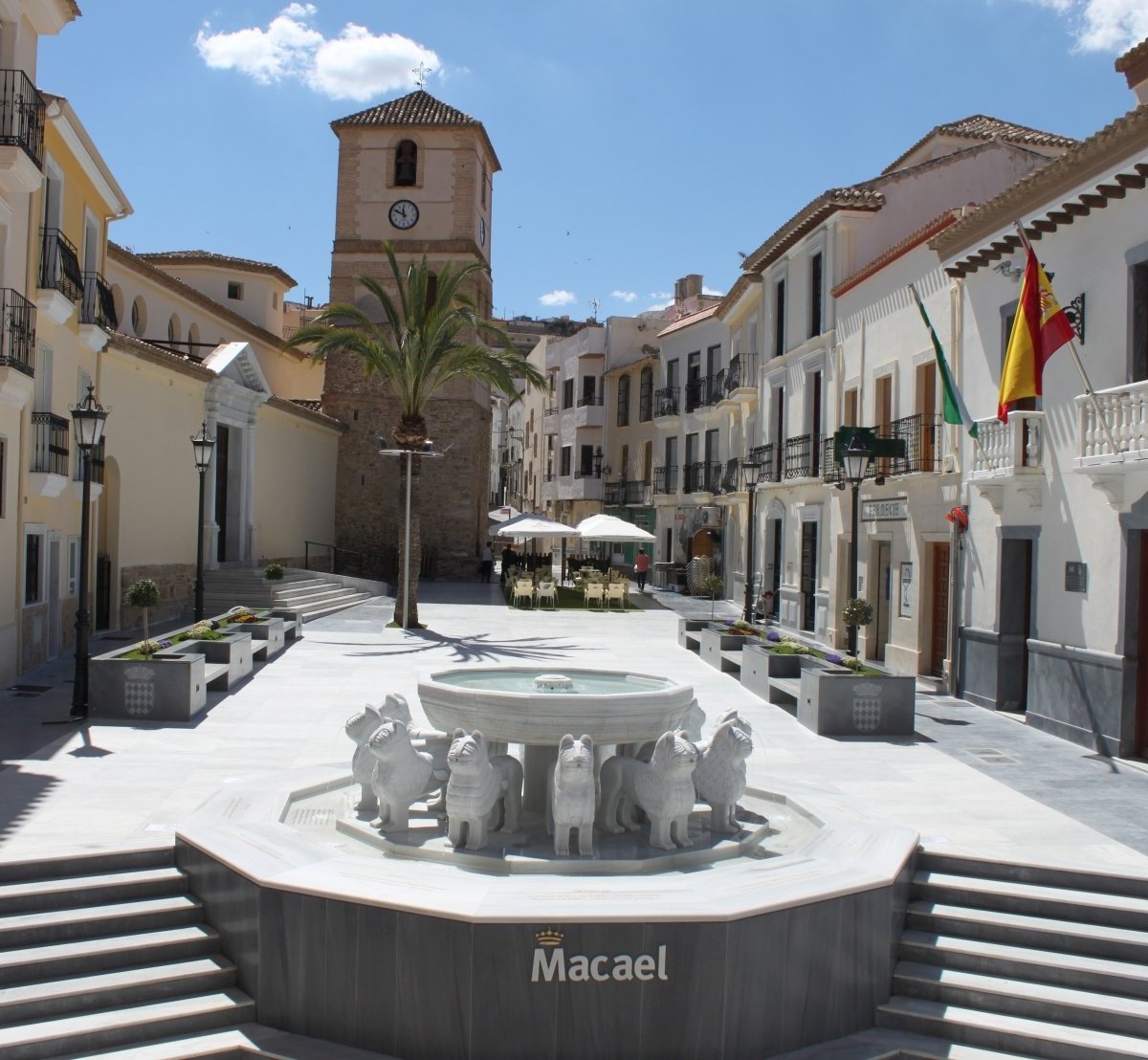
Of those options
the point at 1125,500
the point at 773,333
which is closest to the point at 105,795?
the point at 1125,500

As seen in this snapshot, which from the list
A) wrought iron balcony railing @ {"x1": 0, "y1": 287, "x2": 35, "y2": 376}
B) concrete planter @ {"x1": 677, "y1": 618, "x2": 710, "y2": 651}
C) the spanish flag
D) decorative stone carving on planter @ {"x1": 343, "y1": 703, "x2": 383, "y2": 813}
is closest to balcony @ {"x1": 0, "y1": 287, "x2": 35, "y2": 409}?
wrought iron balcony railing @ {"x1": 0, "y1": 287, "x2": 35, "y2": 376}

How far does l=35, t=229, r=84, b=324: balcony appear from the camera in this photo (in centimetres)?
1730

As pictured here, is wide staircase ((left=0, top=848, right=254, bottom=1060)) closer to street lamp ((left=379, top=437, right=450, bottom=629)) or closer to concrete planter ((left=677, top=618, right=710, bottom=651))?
concrete planter ((left=677, top=618, right=710, bottom=651))

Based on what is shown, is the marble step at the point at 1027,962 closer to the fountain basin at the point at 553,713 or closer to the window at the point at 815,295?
the fountain basin at the point at 553,713

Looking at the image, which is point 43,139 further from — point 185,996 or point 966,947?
point 966,947

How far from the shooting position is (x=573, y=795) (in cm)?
770

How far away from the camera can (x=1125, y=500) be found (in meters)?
12.8

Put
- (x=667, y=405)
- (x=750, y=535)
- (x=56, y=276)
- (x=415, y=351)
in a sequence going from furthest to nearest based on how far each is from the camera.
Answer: (x=667, y=405), (x=750, y=535), (x=415, y=351), (x=56, y=276)

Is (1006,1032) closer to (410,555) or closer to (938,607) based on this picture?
(938,607)

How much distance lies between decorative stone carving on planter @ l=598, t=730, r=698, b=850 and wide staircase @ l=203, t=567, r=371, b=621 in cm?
1836

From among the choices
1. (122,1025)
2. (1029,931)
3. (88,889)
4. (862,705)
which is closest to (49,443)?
(88,889)

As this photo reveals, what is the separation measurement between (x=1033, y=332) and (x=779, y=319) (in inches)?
632

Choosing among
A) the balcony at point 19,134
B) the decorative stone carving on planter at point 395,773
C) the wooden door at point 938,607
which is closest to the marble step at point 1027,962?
the decorative stone carving on planter at point 395,773

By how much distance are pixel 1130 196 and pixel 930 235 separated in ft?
19.3
